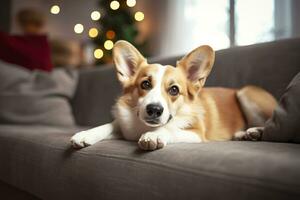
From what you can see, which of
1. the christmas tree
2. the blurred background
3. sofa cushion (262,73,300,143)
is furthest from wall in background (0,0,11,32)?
sofa cushion (262,73,300,143)

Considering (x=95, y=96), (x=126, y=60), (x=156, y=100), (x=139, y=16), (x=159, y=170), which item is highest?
(x=139, y=16)

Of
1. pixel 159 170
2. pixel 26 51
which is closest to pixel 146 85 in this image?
pixel 159 170

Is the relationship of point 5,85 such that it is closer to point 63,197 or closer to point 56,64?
point 63,197

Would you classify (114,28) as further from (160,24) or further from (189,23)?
(189,23)

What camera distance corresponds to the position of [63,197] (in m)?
1.21

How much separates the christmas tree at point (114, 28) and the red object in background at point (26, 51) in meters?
0.95

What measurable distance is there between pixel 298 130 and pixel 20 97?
1750 mm

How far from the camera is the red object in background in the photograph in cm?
255

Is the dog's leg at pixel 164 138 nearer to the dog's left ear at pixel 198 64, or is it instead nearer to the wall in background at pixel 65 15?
the dog's left ear at pixel 198 64

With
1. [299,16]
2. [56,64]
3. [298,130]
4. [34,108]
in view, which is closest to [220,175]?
[298,130]

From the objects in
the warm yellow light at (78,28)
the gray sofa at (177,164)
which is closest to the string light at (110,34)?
the warm yellow light at (78,28)

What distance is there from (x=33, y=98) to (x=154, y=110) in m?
1.39

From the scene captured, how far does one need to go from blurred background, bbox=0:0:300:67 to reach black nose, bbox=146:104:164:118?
61.6 inches

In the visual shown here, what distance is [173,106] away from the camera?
1243 millimetres
